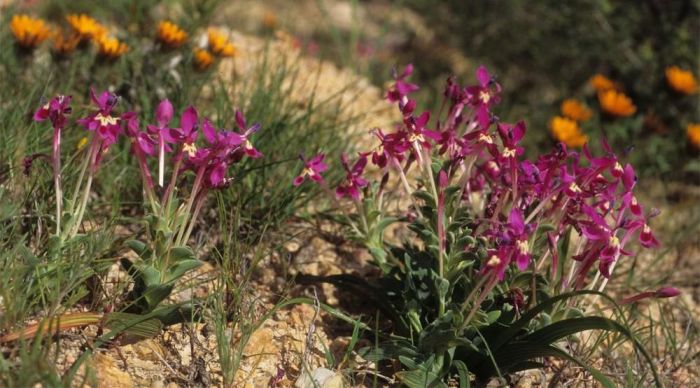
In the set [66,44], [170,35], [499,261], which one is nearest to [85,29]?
[66,44]

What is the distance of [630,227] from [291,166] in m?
1.29

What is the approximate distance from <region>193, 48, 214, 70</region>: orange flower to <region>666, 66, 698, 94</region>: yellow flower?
2.66 metres

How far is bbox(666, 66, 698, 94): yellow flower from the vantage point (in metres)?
4.47

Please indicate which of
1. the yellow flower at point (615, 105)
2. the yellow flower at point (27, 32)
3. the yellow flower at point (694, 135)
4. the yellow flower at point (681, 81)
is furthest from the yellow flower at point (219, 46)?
the yellow flower at point (681, 81)

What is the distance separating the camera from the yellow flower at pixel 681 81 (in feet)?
14.7

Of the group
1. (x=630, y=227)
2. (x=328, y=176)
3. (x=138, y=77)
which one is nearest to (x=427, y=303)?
(x=630, y=227)

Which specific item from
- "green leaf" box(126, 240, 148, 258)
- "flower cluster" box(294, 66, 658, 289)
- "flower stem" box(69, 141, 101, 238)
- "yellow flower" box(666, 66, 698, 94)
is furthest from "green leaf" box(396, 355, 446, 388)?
"yellow flower" box(666, 66, 698, 94)

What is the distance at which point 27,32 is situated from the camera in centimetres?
330

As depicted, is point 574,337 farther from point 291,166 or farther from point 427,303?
point 291,166

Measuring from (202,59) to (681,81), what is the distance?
9.02 ft

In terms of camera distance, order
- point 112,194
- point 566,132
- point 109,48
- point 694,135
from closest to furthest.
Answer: point 112,194
point 109,48
point 566,132
point 694,135

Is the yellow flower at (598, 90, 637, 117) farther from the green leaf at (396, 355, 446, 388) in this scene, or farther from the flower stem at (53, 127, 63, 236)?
the flower stem at (53, 127, 63, 236)

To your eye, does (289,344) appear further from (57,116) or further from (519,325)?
(57,116)

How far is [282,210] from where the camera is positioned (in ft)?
9.16
